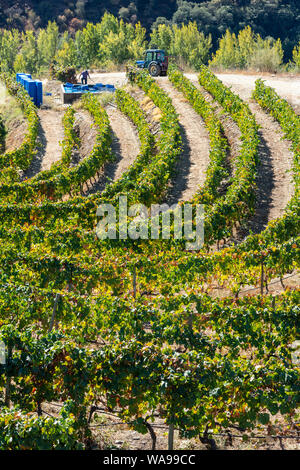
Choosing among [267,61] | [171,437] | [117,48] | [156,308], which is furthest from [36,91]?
[171,437]

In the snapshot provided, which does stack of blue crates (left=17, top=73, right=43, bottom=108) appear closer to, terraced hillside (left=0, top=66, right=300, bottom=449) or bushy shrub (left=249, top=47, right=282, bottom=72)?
terraced hillside (left=0, top=66, right=300, bottom=449)

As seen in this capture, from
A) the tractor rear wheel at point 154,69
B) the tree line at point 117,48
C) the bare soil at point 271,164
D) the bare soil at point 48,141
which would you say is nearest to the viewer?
the bare soil at point 271,164

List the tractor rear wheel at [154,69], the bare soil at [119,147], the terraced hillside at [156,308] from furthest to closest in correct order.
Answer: the tractor rear wheel at [154,69] → the bare soil at [119,147] → the terraced hillside at [156,308]

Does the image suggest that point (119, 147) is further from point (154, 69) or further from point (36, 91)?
point (154, 69)

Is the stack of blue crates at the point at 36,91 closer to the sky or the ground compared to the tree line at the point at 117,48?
closer to the ground

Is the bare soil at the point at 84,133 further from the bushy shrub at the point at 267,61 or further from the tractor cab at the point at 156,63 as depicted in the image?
the bushy shrub at the point at 267,61

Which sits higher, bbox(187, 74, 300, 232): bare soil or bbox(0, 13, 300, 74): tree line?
bbox(0, 13, 300, 74): tree line

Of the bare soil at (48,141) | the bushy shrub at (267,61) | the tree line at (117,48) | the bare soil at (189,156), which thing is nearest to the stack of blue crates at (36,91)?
the bare soil at (48,141)

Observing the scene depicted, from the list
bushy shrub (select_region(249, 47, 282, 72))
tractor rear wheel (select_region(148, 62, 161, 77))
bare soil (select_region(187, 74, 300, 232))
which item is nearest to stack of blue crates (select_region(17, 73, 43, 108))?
tractor rear wheel (select_region(148, 62, 161, 77))

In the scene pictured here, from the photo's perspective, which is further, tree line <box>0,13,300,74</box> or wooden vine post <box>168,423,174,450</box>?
tree line <box>0,13,300,74</box>

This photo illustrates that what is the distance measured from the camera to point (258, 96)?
3297 centimetres
